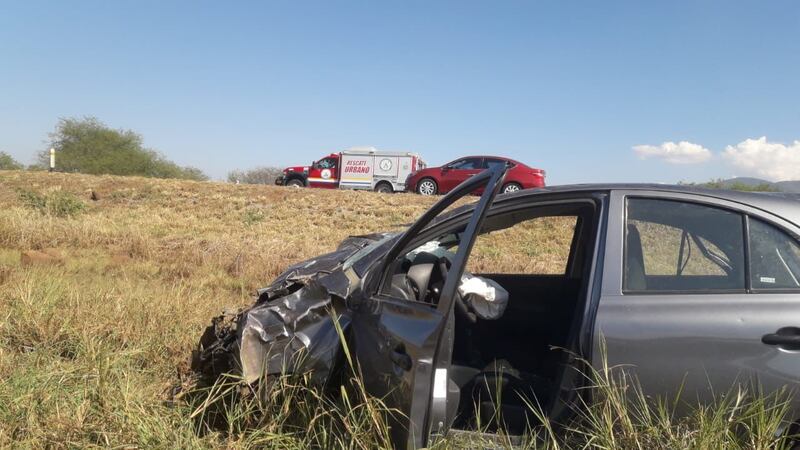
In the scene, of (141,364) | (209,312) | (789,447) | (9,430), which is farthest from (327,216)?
(789,447)

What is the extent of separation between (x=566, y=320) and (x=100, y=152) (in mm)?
47174

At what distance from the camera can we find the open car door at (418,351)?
202 centimetres

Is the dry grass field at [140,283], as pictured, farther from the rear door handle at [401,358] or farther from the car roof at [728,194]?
the car roof at [728,194]

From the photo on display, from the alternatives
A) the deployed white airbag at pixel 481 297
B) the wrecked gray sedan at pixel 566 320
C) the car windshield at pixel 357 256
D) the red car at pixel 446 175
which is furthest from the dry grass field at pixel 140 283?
the red car at pixel 446 175

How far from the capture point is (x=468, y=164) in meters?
19.0

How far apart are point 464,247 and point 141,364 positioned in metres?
2.82

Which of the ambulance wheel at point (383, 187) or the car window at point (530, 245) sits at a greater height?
the ambulance wheel at point (383, 187)

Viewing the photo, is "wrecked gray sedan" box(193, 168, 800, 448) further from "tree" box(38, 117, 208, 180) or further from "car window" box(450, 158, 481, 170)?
"tree" box(38, 117, 208, 180)

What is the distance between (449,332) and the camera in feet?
7.05

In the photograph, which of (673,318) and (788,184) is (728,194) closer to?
(673,318)

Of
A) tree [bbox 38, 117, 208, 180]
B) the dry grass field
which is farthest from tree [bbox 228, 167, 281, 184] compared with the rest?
the dry grass field

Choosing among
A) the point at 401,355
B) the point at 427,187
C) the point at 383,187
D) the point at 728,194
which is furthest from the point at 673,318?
the point at 383,187

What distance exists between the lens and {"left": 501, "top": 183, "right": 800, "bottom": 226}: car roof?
7.39 feet

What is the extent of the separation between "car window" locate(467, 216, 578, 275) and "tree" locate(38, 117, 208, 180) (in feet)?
124
